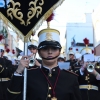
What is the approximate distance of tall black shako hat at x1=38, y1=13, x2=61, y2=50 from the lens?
133 inches

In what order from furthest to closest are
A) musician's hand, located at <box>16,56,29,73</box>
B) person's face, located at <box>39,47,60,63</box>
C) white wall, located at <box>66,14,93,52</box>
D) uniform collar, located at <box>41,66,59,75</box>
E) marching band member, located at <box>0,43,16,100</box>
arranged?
white wall, located at <box>66,14,93,52</box>, marching band member, located at <box>0,43,16,100</box>, uniform collar, located at <box>41,66,59,75</box>, person's face, located at <box>39,47,60,63</box>, musician's hand, located at <box>16,56,29,73</box>

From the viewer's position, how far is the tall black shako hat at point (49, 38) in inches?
133

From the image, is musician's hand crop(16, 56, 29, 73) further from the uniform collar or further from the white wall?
the white wall

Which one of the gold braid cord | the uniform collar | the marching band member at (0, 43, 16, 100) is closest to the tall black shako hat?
the gold braid cord

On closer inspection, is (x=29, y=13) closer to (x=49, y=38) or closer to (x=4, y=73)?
(x=49, y=38)

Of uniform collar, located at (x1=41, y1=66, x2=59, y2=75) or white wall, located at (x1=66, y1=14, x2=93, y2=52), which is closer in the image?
uniform collar, located at (x1=41, y1=66, x2=59, y2=75)

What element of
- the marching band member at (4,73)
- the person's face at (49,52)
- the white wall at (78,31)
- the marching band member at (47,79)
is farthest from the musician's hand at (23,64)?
the white wall at (78,31)

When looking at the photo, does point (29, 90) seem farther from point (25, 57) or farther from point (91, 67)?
point (91, 67)

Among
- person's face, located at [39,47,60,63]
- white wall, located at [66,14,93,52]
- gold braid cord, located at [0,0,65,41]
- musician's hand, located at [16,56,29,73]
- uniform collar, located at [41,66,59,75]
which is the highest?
white wall, located at [66,14,93,52]

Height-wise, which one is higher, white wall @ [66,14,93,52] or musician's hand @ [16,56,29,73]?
white wall @ [66,14,93,52]

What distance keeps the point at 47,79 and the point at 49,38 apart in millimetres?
535

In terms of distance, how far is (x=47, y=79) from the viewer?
3422mm

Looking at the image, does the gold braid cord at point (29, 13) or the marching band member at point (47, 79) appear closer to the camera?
the marching band member at point (47, 79)

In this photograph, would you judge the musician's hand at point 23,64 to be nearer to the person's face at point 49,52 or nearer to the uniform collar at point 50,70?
the person's face at point 49,52
